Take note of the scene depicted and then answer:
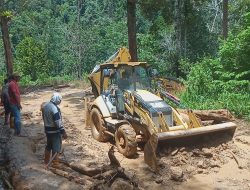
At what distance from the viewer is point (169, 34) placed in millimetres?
30156

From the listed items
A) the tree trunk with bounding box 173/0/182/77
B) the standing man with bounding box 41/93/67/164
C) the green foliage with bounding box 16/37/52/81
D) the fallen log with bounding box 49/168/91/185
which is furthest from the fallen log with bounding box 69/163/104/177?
the green foliage with bounding box 16/37/52/81

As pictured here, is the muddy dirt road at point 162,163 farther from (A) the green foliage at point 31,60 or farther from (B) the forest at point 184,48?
(A) the green foliage at point 31,60

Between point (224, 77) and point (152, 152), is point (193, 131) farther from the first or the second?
point (224, 77)

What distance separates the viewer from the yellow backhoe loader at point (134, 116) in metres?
10.5

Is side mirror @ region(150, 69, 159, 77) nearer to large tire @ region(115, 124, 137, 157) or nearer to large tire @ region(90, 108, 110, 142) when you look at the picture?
large tire @ region(90, 108, 110, 142)

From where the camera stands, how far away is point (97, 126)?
13.1 metres

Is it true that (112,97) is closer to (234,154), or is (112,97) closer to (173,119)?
(173,119)

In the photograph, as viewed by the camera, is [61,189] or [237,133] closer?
[61,189]

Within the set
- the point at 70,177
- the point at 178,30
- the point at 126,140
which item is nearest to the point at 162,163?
the point at 126,140

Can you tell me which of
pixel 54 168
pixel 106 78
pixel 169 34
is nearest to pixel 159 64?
pixel 169 34

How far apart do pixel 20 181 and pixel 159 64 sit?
2082 centimetres

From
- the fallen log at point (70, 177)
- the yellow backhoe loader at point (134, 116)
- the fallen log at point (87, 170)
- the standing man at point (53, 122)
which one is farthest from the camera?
the yellow backhoe loader at point (134, 116)

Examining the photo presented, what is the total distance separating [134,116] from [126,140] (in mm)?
1015

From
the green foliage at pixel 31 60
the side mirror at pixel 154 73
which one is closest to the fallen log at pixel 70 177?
the side mirror at pixel 154 73
